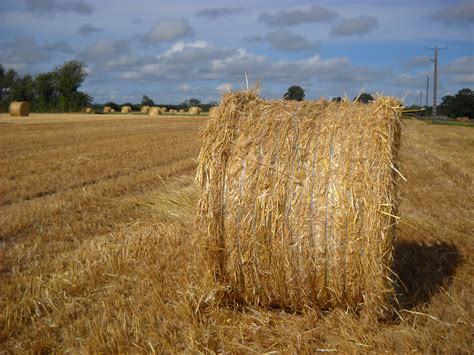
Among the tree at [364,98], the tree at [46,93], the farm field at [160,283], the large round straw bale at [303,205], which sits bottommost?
the farm field at [160,283]

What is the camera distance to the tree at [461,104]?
6359 centimetres

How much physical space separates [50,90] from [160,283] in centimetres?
7043

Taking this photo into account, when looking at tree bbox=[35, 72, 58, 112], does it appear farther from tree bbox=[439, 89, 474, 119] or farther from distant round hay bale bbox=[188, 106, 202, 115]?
tree bbox=[439, 89, 474, 119]

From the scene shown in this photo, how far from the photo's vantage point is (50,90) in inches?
2756

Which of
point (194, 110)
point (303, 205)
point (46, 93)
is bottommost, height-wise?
point (303, 205)

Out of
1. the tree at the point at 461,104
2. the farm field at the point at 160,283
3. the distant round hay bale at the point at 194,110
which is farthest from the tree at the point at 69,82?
the farm field at the point at 160,283

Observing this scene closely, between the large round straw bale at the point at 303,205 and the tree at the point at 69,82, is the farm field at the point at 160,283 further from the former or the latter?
the tree at the point at 69,82

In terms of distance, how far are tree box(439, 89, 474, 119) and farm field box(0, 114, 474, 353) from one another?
59710 mm

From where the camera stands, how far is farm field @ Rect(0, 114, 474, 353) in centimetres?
383

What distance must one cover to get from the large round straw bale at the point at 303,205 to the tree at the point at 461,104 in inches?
2554

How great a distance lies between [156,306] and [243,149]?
1443 millimetres

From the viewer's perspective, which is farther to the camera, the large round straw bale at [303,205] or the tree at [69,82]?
A: the tree at [69,82]

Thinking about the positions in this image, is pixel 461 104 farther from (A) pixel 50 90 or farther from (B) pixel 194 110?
(A) pixel 50 90

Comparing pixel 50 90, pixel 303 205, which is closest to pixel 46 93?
pixel 50 90
